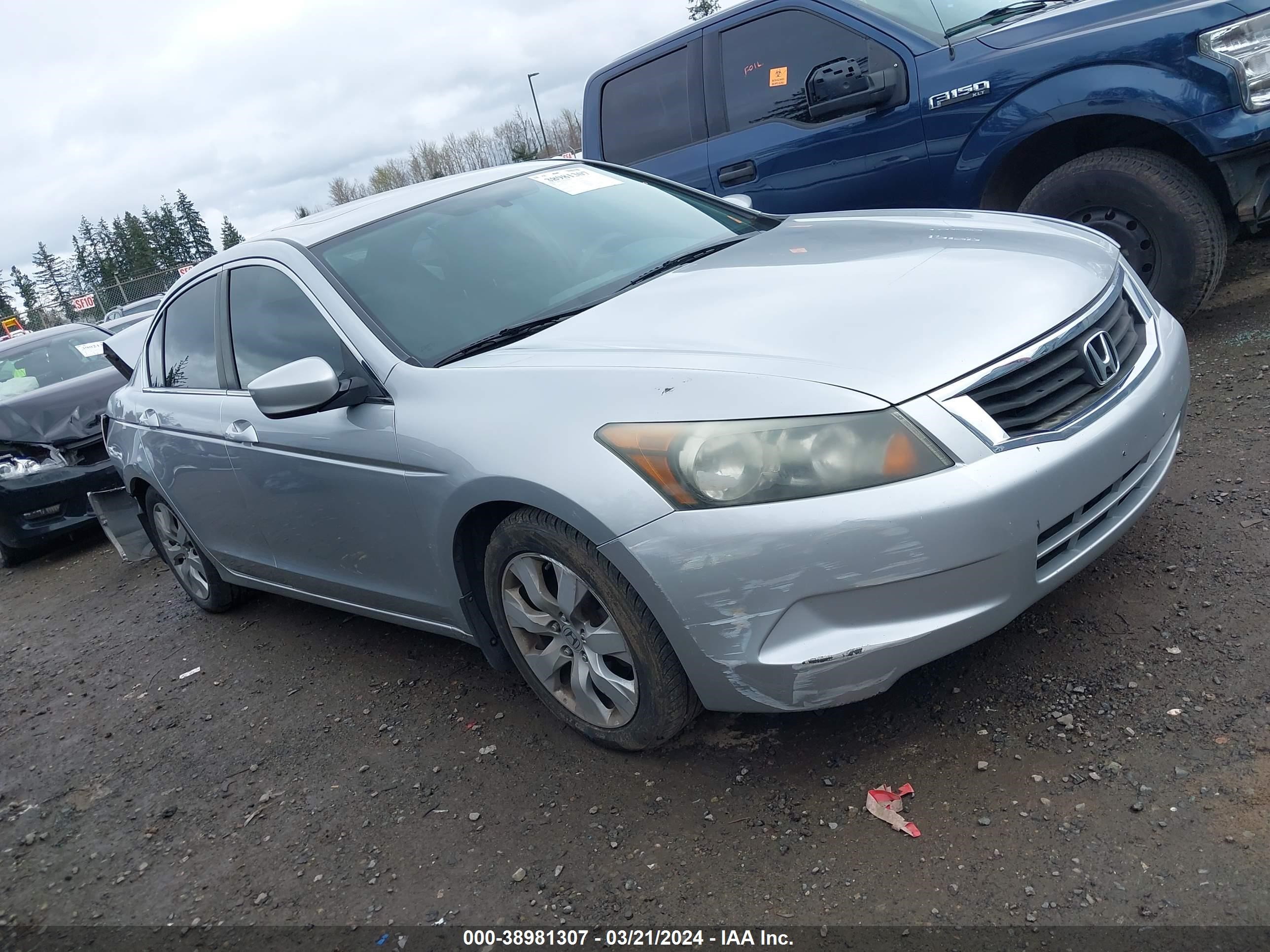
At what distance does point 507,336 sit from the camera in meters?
3.03

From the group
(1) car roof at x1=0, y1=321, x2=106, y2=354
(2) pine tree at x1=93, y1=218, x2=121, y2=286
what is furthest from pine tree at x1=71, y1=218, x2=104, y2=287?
(1) car roof at x1=0, y1=321, x2=106, y2=354

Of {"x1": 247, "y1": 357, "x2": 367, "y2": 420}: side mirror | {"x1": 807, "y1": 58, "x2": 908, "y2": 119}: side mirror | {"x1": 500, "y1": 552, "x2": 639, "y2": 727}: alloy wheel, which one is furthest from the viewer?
{"x1": 807, "y1": 58, "x2": 908, "y2": 119}: side mirror

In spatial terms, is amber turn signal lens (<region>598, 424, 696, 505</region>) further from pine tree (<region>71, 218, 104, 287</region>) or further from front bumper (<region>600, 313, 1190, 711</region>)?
pine tree (<region>71, 218, 104, 287</region>)

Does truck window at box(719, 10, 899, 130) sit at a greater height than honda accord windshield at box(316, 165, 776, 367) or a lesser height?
greater

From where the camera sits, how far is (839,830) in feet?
7.81

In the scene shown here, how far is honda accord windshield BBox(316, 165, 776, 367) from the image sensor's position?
10.3 ft

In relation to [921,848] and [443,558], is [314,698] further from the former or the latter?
[921,848]

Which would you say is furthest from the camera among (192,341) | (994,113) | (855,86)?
(855,86)

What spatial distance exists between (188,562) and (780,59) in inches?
159

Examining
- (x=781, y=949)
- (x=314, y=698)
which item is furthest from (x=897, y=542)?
(x=314, y=698)

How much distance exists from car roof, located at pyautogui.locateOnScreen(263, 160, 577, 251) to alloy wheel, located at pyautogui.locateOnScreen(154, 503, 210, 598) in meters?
1.56

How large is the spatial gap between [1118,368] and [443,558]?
6.33ft

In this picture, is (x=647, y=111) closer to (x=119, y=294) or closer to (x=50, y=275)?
(x=119, y=294)

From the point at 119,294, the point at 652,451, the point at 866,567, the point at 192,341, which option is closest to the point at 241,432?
the point at 192,341
